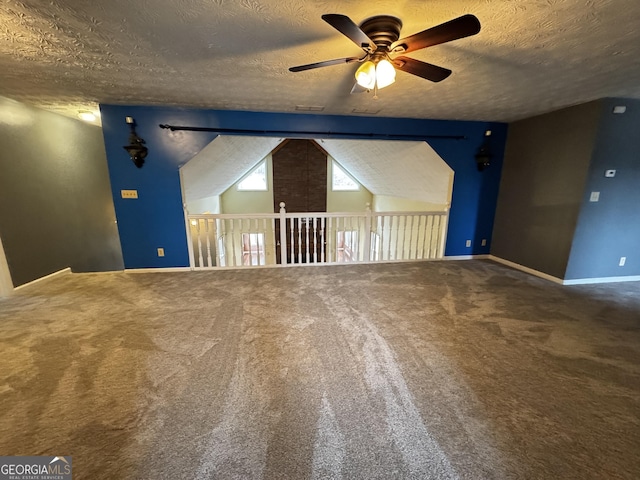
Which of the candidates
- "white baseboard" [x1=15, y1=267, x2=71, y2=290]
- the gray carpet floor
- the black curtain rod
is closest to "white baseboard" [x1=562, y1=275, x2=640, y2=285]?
the gray carpet floor

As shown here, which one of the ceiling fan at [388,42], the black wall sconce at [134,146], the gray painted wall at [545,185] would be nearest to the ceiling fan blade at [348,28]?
the ceiling fan at [388,42]

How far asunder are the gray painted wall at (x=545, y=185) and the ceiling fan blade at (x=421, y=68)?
2670mm

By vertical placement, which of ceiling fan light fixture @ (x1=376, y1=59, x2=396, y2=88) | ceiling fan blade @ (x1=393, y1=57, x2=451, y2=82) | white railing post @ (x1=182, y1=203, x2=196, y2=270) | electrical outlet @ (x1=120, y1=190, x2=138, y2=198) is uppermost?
ceiling fan blade @ (x1=393, y1=57, x2=451, y2=82)

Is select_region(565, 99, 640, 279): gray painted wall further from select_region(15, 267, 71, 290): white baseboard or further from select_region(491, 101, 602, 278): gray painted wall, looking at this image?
select_region(15, 267, 71, 290): white baseboard

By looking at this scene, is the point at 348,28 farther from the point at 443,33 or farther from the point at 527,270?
the point at 527,270

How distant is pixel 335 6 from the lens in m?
1.38

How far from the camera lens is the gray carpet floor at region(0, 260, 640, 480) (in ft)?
3.98

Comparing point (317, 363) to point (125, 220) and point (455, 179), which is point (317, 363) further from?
point (455, 179)

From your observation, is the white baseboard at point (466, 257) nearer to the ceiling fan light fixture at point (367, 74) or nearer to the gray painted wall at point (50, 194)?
the ceiling fan light fixture at point (367, 74)

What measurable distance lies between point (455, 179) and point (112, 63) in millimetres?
4365

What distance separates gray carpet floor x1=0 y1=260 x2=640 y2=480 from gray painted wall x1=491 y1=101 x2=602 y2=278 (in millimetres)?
836

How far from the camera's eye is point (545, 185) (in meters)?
3.50

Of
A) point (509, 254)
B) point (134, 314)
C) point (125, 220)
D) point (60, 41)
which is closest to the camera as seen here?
point (60, 41)

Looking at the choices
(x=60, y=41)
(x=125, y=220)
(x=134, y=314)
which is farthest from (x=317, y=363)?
(x=125, y=220)
